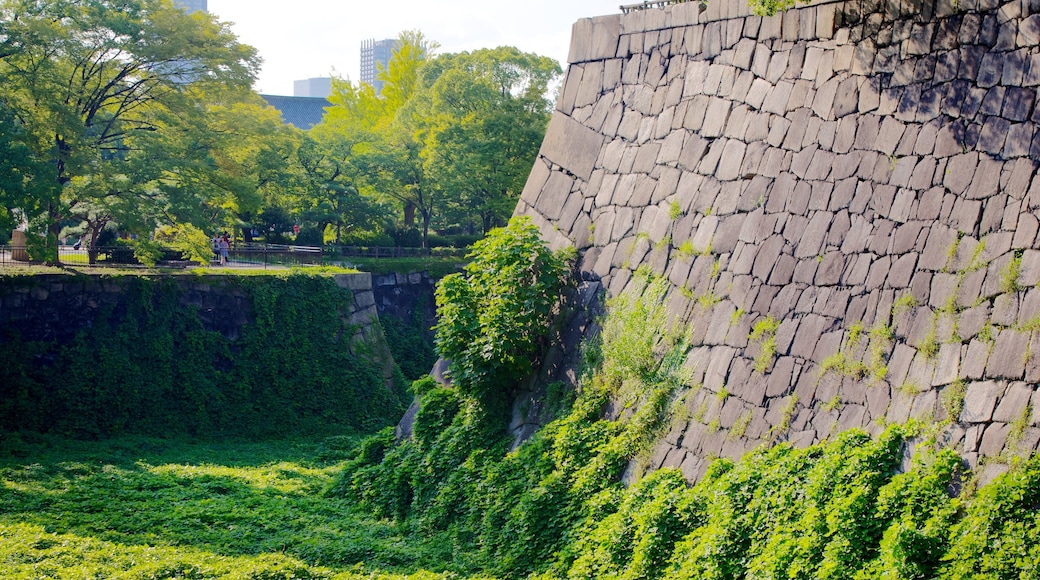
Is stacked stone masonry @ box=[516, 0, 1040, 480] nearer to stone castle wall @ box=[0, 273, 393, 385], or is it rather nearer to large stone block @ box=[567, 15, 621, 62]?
large stone block @ box=[567, 15, 621, 62]

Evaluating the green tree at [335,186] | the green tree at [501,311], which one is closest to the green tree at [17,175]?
the green tree at [501,311]

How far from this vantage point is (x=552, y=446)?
31.2 ft

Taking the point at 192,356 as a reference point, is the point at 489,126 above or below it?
above

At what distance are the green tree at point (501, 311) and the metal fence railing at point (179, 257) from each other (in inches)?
480

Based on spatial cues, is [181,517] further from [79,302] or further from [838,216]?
[838,216]

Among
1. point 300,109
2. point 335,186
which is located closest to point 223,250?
point 335,186

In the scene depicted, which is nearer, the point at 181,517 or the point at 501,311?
the point at 501,311

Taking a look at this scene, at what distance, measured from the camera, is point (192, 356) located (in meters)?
19.6

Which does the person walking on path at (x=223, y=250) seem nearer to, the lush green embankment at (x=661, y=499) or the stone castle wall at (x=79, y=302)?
the stone castle wall at (x=79, y=302)

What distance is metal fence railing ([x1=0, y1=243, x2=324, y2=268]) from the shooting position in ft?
67.8

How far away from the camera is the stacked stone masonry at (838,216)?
635cm

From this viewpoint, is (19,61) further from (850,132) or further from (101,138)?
(850,132)

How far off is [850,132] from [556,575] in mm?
4619

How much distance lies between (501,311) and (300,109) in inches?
2499
